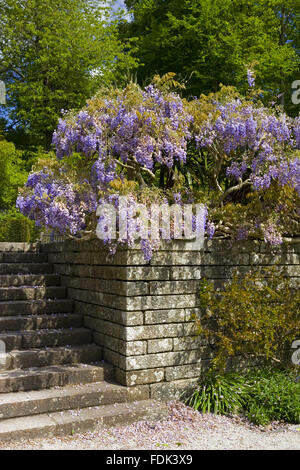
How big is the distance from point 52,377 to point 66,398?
295 millimetres

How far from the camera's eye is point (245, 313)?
4.85 m

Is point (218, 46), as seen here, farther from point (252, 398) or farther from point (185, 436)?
point (185, 436)

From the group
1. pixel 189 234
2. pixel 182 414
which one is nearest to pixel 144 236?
pixel 189 234

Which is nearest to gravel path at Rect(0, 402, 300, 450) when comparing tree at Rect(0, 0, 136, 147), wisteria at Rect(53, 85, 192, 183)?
wisteria at Rect(53, 85, 192, 183)

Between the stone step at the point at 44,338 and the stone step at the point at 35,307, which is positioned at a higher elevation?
the stone step at the point at 35,307

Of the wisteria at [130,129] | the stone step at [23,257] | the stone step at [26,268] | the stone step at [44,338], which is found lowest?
the stone step at [44,338]

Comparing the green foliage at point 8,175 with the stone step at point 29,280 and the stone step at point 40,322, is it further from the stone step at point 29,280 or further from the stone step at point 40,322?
the stone step at point 40,322

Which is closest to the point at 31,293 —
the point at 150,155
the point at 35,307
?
the point at 35,307

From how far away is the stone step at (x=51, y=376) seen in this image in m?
4.12

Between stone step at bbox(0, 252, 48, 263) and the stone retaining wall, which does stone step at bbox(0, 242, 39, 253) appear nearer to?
stone step at bbox(0, 252, 48, 263)

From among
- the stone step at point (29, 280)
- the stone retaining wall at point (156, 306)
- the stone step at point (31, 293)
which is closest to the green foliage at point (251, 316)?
the stone retaining wall at point (156, 306)

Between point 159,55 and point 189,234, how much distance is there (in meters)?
11.3

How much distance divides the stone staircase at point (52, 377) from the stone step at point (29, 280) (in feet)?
0.38
